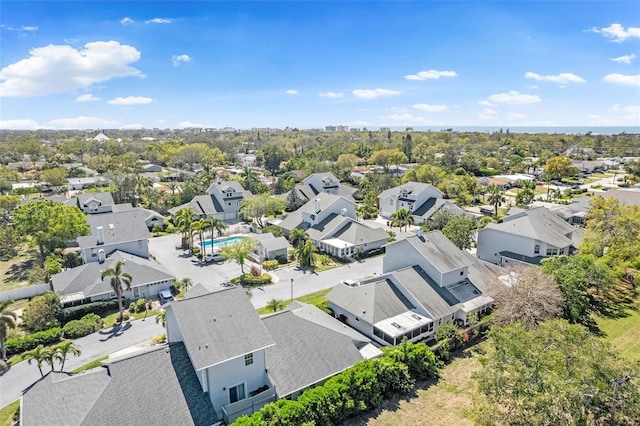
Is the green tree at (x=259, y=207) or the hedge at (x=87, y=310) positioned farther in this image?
the green tree at (x=259, y=207)

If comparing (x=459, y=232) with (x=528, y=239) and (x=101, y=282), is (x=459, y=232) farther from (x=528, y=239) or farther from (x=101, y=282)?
(x=101, y=282)

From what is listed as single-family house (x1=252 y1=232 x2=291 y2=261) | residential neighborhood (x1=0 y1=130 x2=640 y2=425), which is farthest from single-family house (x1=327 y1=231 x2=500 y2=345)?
single-family house (x1=252 y1=232 x2=291 y2=261)

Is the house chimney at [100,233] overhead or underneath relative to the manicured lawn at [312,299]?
overhead

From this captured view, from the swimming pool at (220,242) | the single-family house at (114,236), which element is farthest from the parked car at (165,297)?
the swimming pool at (220,242)

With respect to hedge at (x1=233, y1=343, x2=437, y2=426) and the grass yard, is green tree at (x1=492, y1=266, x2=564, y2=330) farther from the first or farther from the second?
hedge at (x1=233, y1=343, x2=437, y2=426)

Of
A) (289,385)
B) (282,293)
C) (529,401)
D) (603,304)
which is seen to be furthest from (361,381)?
(603,304)

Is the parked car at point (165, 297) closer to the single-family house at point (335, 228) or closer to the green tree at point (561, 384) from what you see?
the single-family house at point (335, 228)

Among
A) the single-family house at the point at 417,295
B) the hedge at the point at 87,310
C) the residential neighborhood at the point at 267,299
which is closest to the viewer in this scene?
the residential neighborhood at the point at 267,299

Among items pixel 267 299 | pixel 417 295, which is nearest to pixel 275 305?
pixel 267 299
